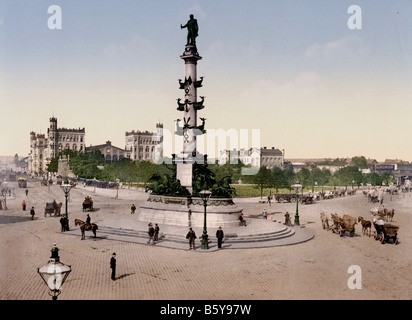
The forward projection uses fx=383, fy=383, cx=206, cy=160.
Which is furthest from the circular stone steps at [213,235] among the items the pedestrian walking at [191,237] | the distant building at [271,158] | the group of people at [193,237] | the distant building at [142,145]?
the distant building at [271,158]

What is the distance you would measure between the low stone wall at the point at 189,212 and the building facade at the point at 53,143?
147 m

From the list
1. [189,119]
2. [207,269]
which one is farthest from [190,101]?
[207,269]

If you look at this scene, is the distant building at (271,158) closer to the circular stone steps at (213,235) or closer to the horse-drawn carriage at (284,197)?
the horse-drawn carriage at (284,197)

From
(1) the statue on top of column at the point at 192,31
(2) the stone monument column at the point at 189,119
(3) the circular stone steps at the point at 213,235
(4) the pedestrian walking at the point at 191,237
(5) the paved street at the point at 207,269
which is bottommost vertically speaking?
(5) the paved street at the point at 207,269

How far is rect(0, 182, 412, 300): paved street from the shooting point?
14992 millimetres

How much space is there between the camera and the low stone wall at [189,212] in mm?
29359

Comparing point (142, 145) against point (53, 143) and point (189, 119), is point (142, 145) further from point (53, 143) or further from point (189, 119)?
point (189, 119)

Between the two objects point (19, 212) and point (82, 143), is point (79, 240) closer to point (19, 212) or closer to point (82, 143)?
point (19, 212)

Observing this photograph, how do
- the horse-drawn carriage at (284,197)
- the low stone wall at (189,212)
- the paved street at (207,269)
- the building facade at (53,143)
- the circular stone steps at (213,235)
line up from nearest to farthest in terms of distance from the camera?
the paved street at (207,269)
the circular stone steps at (213,235)
the low stone wall at (189,212)
the horse-drawn carriage at (284,197)
the building facade at (53,143)

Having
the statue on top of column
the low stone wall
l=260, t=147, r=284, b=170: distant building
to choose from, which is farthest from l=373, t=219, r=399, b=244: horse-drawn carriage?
l=260, t=147, r=284, b=170: distant building

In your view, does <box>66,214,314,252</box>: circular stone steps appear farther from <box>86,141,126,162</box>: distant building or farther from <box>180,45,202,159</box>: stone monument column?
<box>86,141,126,162</box>: distant building

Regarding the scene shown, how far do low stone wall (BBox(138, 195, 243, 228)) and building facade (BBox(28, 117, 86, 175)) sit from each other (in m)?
147
